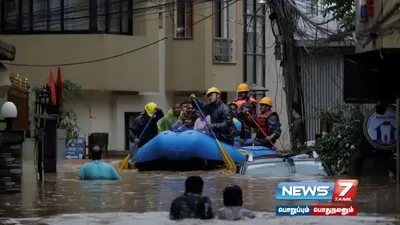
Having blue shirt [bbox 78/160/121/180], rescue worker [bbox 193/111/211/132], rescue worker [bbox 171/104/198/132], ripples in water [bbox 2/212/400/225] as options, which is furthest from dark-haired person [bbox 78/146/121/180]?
ripples in water [bbox 2/212/400/225]

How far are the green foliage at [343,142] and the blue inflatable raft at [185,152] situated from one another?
1.15 metres

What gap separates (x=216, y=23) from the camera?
40281 mm

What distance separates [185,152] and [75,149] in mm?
10297

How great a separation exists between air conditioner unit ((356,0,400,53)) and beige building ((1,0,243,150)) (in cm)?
1456

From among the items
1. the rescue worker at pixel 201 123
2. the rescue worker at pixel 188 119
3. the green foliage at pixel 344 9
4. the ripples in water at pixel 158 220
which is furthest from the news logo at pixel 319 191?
the green foliage at pixel 344 9

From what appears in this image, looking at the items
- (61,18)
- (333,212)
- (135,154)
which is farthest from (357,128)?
(61,18)

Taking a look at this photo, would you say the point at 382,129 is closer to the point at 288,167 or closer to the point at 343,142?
the point at 288,167

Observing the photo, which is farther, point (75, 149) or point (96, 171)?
point (75, 149)

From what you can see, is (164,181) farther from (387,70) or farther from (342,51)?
(342,51)

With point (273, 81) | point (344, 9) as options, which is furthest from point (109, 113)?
point (344, 9)

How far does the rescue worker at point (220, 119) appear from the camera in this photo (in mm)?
23172

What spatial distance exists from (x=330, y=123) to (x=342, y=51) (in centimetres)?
655

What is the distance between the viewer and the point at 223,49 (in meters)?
40.4

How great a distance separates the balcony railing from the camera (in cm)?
4000
